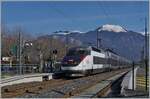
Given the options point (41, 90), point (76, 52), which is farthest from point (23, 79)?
point (41, 90)

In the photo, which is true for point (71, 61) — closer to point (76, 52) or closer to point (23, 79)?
point (76, 52)

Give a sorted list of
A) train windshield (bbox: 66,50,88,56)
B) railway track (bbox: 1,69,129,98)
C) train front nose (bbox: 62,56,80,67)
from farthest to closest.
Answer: train windshield (bbox: 66,50,88,56)
train front nose (bbox: 62,56,80,67)
railway track (bbox: 1,69,129,98)

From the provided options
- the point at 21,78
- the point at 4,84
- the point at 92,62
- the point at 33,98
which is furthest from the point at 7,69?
the point at 33,98

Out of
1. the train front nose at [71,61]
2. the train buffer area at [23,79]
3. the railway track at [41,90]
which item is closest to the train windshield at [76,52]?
the train front nose at [71,61]

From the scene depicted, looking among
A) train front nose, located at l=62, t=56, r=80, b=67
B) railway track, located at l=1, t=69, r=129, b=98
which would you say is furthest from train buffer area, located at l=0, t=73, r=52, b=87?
train front nose, located at l=62, t=56, r=80, b=67

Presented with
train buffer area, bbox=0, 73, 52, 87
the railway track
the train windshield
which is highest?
the train windshield

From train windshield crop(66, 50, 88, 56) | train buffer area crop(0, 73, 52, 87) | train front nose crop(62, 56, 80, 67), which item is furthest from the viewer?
train windshield crop(66, 50, 88, 56)

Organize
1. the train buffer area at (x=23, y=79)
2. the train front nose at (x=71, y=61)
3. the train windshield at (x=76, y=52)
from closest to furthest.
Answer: the train buffer area at (x=23, y=79) < the train front nose at (x=71, y=61) < the train windshield at (x=76, y=52)

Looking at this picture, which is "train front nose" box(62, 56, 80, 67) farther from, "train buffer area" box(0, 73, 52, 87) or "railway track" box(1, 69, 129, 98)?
"railway track" box(1, 69, 129, 98)

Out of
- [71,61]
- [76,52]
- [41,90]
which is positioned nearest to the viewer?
[41,90]

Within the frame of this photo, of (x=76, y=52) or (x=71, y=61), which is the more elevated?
(x=76, y=52)

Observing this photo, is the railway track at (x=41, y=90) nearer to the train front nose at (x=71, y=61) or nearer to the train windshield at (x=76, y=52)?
the train front nose at (x=71, y=61)

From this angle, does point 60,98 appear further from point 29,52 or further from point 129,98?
point 29,52

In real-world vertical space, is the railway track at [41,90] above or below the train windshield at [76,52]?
below
